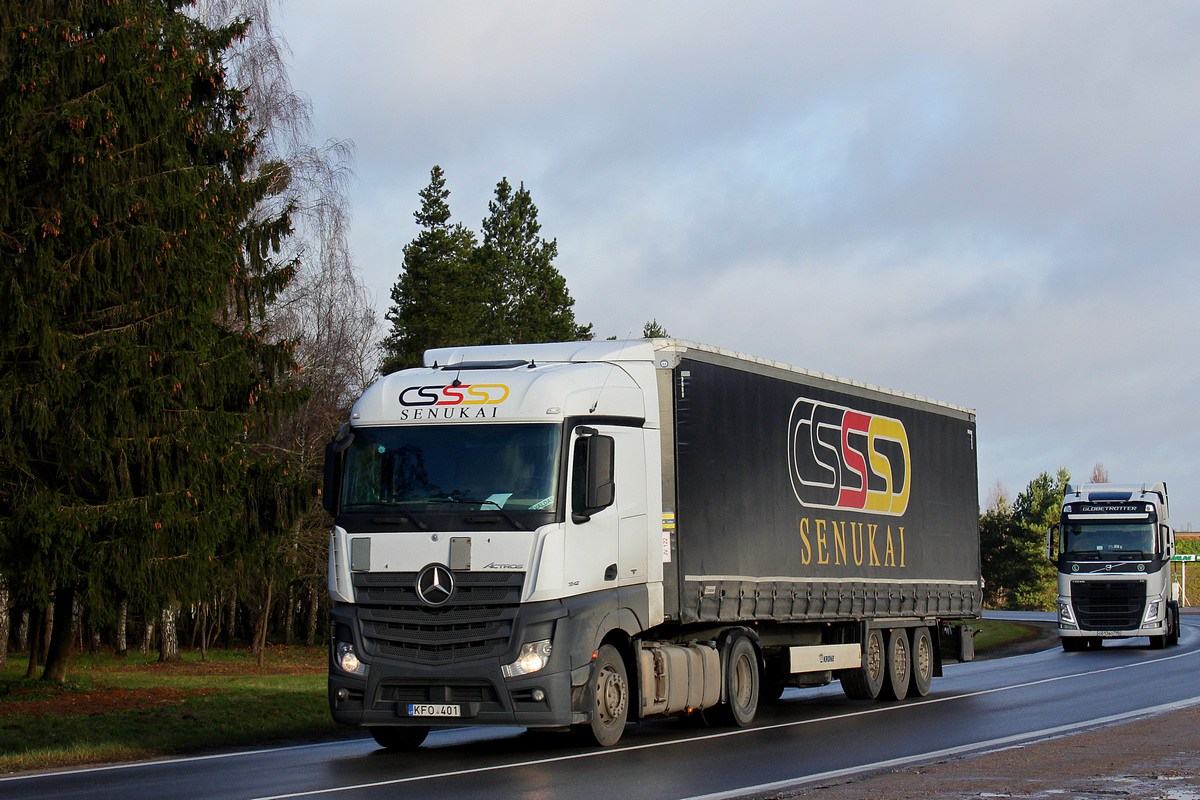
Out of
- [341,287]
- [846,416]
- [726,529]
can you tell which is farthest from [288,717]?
[341,287]

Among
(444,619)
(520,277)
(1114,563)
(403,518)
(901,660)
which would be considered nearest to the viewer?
(444,619)

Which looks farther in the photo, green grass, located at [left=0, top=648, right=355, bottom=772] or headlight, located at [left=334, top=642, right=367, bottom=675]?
green grass, located at [left=0, top=648, right=355, bottom=772]

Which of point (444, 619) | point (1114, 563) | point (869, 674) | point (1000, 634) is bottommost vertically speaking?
point (1000, 634)

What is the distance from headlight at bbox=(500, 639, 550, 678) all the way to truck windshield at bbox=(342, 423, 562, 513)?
1.25 metres

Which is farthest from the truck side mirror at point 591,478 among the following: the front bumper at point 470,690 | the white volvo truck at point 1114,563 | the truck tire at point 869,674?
the white volvo truck at point 1114,563

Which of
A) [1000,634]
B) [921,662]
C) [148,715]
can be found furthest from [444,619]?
[1000,634]

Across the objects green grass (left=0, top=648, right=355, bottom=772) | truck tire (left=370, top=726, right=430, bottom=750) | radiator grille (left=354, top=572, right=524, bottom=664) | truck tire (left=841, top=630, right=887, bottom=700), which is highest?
radiator grille (left=354, top=572, right=524, bottom=664)

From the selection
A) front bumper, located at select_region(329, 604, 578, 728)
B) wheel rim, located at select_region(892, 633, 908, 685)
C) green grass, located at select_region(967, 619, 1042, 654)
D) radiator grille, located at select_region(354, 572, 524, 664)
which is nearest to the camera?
front bumper, located at select_region(329, 604, 578, 728)

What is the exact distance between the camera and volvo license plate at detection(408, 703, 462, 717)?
12.1m

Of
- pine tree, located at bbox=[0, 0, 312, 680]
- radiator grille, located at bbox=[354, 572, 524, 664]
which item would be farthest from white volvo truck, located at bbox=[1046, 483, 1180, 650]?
radiator grille, located at bbox=[354, 572, 524, 664]

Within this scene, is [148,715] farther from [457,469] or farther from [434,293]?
[434,293]

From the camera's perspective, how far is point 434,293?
52625mm

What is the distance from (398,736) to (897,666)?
821 centimetres

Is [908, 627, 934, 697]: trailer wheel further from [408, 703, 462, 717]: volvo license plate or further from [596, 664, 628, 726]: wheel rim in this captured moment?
[408, 703, 462, 717]: volvo license plate
